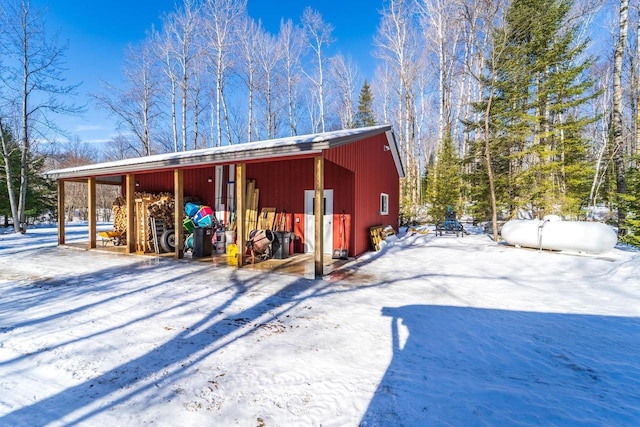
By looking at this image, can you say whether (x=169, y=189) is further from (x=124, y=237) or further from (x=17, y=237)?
(x=17, y=237)

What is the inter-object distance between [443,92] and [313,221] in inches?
531

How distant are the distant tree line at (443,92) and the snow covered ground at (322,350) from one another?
6.22 metres

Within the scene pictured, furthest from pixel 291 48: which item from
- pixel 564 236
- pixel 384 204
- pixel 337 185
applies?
pixel 564 236

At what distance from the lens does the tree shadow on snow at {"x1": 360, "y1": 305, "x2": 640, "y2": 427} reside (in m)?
1.96

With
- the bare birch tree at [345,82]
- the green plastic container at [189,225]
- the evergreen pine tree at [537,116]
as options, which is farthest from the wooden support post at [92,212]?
the bare birch tree at [345,82]

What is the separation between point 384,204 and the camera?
404 inches

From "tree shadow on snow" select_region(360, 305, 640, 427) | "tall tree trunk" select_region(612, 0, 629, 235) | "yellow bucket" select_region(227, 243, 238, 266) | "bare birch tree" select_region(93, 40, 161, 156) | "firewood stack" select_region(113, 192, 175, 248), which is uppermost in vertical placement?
"bare birch tree" select_region(93, 40, 161, 156)

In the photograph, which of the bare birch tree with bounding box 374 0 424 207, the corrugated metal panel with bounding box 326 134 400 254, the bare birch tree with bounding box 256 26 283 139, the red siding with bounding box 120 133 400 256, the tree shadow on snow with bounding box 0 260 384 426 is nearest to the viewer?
the tree shadow on snow with bounding box 0 260 384 426

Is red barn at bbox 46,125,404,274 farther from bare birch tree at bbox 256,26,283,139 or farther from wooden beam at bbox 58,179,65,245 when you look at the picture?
bare birch tree at bbox 256,26,283,139

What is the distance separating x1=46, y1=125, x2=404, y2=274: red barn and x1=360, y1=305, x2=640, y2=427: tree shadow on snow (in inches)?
114

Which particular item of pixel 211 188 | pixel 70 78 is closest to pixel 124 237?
pixel 211 188

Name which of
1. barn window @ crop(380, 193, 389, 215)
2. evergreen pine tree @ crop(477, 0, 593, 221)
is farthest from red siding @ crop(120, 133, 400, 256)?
evergreen pine tree @ crop(477, 0, 593, 221)

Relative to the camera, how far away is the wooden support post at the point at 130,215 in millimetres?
7821

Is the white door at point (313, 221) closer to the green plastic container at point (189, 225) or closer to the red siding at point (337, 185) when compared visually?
the red siding at point (337, 185)
